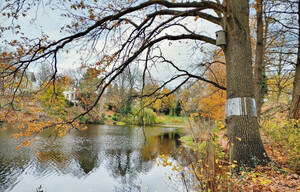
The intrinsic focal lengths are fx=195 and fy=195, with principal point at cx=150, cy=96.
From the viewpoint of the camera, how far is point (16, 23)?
3.70 meters

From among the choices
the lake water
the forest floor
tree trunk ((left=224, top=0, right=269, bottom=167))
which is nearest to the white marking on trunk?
tree trunk ((left=224, top=0, right=269, bottom=167))

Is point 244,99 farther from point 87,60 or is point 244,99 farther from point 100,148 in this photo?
point 100,148

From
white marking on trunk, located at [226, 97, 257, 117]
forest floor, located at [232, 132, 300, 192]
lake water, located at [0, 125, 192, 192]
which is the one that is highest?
white marking on trunk, located at [226, 97, 257, 117]

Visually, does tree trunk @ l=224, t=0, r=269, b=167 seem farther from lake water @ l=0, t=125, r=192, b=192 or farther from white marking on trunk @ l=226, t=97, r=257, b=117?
lake water @ l=0, t=125, r=192, b=192

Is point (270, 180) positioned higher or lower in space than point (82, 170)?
higher

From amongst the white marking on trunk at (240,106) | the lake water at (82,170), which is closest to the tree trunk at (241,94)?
the white marking on trunk at (240,106)

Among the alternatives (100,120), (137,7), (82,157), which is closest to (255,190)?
(137,7)

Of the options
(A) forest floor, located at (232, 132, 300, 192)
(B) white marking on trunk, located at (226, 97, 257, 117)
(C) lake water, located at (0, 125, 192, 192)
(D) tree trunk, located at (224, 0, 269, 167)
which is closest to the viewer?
(A) forest floor, located at (232, 132, 300, 192)

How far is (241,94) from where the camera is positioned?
3.42 m

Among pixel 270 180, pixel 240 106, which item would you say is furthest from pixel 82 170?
pixel 270 180

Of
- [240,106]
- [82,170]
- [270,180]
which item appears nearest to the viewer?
[270,180]

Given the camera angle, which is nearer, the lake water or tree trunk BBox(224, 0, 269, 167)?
tree trunk BBox(224, 0, 269, 167)

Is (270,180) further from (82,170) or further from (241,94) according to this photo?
(82,170)

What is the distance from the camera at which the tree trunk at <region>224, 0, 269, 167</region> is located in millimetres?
3281
